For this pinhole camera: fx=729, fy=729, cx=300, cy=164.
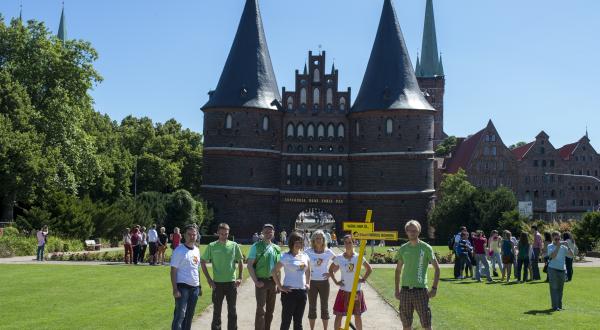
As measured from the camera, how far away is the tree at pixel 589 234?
37.8 meters

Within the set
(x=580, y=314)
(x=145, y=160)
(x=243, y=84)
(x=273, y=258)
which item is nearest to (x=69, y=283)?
(x=273, y=258)

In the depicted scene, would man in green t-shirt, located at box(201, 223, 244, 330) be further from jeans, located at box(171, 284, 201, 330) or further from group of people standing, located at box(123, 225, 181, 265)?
group of people standing, located at box(123, 225, 181, 265)

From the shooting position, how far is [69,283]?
19.4 meters

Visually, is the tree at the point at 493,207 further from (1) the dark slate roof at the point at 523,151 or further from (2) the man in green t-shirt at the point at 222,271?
(2) the man in green t-shirt at the point at 222,271

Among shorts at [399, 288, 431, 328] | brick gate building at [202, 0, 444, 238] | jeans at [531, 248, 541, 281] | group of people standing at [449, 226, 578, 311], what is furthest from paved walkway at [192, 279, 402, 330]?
brick gate building at [202, 0, 444, 238]

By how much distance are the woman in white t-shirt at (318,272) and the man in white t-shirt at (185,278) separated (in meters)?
1.78

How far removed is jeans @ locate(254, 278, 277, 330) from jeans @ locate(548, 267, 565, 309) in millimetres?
6474

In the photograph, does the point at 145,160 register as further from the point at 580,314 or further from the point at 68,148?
the point at 580,314

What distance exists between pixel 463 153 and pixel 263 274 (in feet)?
274

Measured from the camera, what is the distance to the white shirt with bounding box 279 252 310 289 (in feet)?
34.2

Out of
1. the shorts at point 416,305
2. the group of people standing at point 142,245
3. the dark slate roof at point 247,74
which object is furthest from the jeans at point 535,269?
the dark slate roof at point 247,74

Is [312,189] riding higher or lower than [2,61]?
lower

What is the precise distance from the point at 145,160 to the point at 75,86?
878 inches

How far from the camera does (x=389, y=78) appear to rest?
61000 mm
